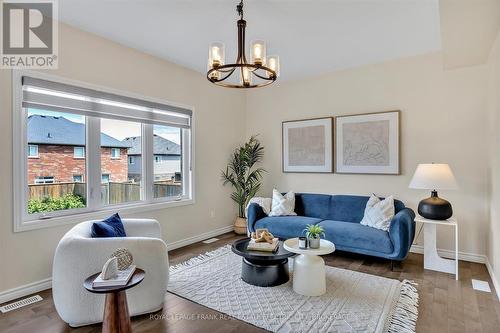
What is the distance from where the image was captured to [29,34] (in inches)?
113

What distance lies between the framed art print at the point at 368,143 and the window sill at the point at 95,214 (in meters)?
2.64

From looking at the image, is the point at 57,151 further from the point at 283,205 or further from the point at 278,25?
the point at 283,205

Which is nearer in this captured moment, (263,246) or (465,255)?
(263,246)

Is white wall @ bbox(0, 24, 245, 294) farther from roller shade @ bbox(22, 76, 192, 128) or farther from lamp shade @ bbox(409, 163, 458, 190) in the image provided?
lamp shade @ bbox(409, 163, 458, 190)

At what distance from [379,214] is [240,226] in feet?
7.88

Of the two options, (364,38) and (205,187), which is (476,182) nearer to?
(364,38)

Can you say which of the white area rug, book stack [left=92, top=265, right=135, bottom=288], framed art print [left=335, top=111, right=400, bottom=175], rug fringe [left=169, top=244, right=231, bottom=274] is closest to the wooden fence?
rug fringe [left=169, top=244, right=231, bottom=274]

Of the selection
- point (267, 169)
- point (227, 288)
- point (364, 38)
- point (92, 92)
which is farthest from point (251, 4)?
point (267, 169)

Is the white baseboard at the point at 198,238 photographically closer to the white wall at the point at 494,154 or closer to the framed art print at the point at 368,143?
the framed art print at the point at 368,143

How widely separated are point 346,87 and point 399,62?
81 centimetres

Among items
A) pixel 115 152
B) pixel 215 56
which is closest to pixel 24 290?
pixel 115 152

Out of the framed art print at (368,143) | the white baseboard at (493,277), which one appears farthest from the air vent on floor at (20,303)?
the white baseboard at (493,277)

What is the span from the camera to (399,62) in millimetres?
4094

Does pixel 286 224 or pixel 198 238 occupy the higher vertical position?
pixel 286 224
